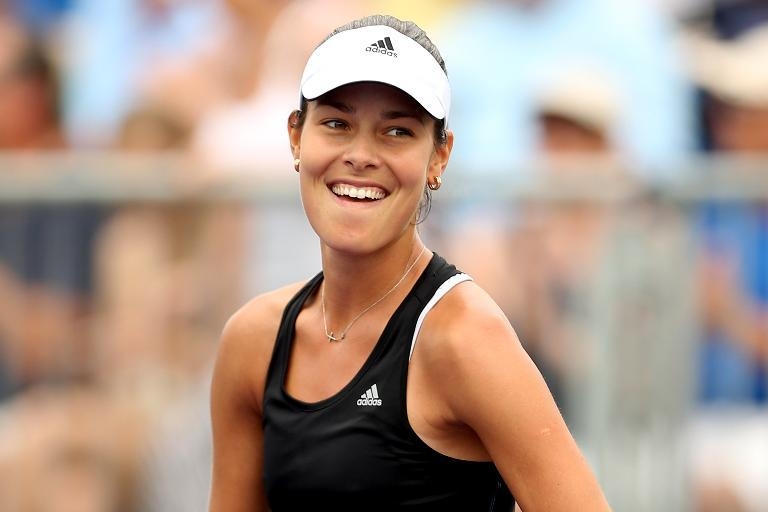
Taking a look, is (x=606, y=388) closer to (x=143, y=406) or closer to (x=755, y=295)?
(x=755, y=295)

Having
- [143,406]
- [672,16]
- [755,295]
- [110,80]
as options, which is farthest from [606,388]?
[110,80]

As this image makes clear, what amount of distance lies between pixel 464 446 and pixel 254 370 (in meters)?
0.67

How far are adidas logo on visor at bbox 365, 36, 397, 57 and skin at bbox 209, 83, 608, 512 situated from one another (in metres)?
0.08

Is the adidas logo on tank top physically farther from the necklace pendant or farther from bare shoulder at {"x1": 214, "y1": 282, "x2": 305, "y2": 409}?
bare shoulder at {"x1": 214, "y1": 282, "x2": 305, "y2": 409}

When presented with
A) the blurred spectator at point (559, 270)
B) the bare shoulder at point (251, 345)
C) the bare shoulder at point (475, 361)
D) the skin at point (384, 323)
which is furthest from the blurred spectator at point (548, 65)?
the bare shoulder at point (475, 361)

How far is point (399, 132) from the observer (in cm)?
328

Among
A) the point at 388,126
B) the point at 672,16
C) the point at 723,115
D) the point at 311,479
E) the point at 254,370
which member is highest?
the point at 672,16

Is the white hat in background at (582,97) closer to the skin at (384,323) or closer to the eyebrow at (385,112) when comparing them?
the skin at (384,323)

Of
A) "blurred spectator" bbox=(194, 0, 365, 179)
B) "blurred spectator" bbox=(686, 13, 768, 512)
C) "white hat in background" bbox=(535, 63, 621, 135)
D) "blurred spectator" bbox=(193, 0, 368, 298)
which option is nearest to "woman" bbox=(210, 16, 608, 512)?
"blurred spectator" bbox=(193, 0, 368, 298)

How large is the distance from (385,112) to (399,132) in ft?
0.21

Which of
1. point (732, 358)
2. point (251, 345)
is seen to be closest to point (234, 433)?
point (251, 345)

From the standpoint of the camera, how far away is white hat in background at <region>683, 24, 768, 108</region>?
734cm

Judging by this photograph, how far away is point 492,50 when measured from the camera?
7453 millimetres

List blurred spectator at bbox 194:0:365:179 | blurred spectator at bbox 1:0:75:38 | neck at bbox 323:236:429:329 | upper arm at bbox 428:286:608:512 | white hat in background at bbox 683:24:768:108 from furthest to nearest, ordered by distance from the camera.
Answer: blurred spectator at bbox 1:0:75:38 → white hat in background at bbox 683:24:768:108 → blurred spectator at bbox 194:0:365:179 → neck at bbox 323:236:429:329 → upper arm at bbox 428:286:608:512
